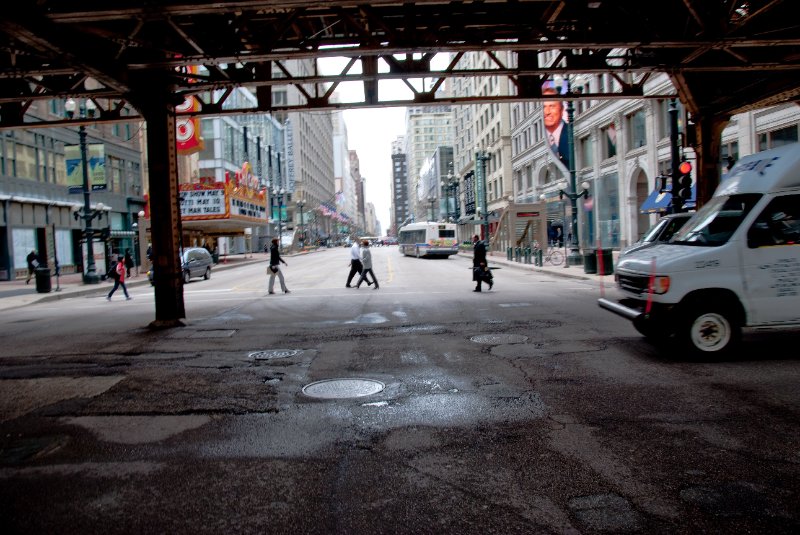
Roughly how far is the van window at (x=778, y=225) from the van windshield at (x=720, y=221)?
0.20 metres

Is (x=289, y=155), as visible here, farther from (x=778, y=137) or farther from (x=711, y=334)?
(x=711, y=334)

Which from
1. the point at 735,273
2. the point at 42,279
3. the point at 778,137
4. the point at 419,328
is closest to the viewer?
the point at 735,273

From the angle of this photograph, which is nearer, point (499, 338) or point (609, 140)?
point (499, 338)

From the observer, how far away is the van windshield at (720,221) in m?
7.67

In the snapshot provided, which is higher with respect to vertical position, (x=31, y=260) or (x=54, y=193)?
(x=54, y=193)

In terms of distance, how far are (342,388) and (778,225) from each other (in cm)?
610

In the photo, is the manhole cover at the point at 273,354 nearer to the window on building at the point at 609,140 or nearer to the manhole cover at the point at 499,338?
the manhole cover at the point at 499,338

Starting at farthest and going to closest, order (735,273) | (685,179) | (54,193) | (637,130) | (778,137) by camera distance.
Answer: (54,193)
(637,130)
(778,137)
(685,179)
(735,273)

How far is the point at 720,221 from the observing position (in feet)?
25.8

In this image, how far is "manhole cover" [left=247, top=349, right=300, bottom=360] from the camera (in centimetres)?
880

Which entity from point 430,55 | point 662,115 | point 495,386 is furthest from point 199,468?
point 662,115

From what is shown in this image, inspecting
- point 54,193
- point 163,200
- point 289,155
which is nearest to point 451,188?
point 289,155

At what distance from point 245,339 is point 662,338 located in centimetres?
706

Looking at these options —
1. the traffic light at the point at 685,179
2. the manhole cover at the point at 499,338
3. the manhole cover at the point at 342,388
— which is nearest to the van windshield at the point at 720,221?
the manhole cover at the point at 499,338
